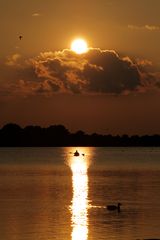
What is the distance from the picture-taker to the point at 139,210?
65500 mm

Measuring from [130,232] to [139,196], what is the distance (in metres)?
29.9

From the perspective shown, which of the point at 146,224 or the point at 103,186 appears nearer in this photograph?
the point at 146,224

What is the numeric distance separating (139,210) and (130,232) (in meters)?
13.8

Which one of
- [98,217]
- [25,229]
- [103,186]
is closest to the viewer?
[25,229]

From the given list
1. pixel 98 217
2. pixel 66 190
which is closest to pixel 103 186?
pixel 66 190

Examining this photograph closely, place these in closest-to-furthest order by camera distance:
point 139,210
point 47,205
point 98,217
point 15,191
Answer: point 98,217, point 139,210, point 47,205, point 15,191

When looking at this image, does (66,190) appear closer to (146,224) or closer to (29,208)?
(29,208)

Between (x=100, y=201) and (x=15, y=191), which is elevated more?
(x=15, y=191)

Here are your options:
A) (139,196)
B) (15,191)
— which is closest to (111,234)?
(139,196)

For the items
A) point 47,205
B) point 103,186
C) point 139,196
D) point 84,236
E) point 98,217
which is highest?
point 103,186

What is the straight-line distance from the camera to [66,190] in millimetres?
92875

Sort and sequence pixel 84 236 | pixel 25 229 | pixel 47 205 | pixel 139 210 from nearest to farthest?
pixel 84 236 → pixel 25 229 → pixel 139 210 → pixel 47 205

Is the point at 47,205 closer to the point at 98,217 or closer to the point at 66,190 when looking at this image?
the point at 98,217

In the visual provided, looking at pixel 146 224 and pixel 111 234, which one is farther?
pixel 146 224
